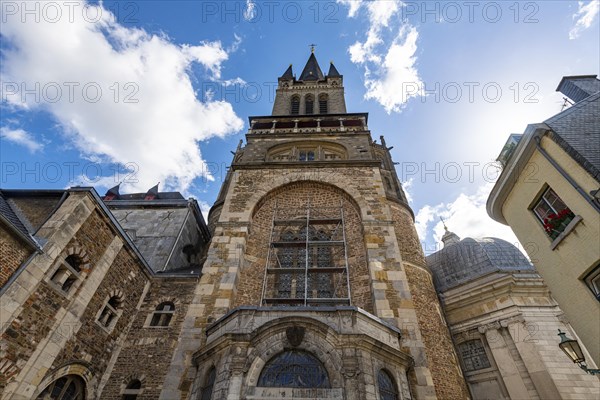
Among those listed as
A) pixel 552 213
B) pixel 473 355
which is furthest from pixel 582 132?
pixel 473 355

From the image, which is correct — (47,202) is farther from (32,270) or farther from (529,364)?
(529,364)

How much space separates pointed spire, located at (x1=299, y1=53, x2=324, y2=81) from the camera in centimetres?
2949

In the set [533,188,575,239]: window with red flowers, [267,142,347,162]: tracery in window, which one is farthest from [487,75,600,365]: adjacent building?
[267,142,347,162]: tracery in window

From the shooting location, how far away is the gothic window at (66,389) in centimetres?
816

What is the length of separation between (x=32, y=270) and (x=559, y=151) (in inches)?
534

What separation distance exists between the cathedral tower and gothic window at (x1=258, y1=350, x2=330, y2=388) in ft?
0.08

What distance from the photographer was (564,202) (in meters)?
8.02

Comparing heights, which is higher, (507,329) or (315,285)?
(315,285)

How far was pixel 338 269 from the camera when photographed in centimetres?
1195

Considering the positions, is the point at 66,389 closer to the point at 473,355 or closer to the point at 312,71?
the point at 473,355

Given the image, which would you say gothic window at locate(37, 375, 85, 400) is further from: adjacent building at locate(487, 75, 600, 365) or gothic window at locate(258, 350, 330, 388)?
adjacent building at locate(487, 75, 600, 365)

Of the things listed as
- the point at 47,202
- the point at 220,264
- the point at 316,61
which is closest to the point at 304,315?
the point at 220,264

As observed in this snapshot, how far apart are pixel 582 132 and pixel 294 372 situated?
950 cm

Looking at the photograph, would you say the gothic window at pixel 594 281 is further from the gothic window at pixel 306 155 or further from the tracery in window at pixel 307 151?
the gothic window at pixel 306 155
